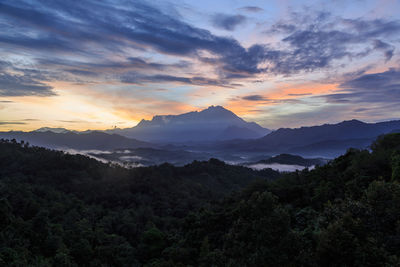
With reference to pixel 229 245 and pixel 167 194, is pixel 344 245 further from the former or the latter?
pixel 167 194

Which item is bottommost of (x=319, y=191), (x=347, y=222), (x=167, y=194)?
(x=167, y=194)

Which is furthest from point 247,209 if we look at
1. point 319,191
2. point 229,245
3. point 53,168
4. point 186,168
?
point 186,168

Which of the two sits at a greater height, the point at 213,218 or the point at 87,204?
the point at 213,218

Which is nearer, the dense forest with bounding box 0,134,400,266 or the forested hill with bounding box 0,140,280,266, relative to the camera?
the dense forest with bounding box 0,134,400,266

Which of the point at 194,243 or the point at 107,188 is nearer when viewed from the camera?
the point at 194,243

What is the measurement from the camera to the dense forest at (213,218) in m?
9.09

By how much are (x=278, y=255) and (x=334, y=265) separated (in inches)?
76.7

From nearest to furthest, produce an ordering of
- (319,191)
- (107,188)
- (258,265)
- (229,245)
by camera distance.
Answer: (258,265) < (229,245) < (319,191) < (107,188)

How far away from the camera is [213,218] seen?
91.9ft

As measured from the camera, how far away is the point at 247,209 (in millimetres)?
10727

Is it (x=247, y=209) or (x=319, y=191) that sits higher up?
(x=247, y=209)

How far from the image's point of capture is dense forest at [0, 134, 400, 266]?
9086 millimetres

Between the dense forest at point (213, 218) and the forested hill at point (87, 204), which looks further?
the forested hill at point (87, 204)

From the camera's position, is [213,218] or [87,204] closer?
[213,218]
